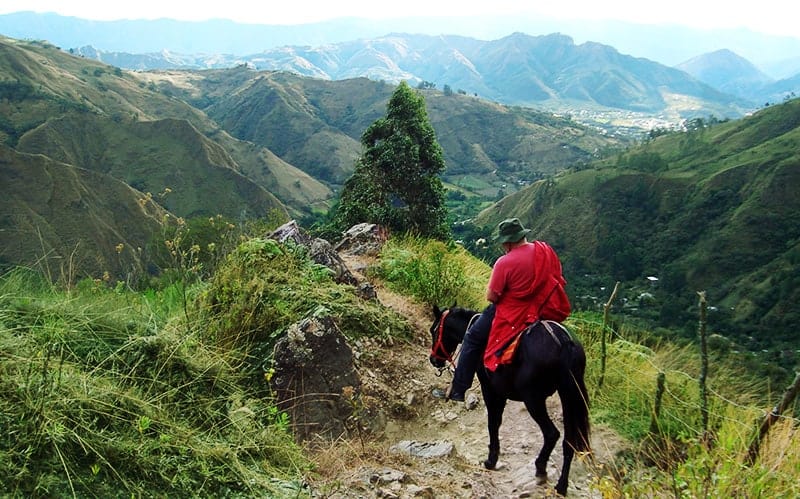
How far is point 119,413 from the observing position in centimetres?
335

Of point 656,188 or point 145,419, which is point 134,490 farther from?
point 656,188

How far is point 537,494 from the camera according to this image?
4.75 meters

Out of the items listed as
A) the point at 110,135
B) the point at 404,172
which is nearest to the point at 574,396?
the point at 404,172

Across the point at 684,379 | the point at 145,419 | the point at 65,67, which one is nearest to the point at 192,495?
the point at 145,419

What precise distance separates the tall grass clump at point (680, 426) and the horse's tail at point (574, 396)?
37cm

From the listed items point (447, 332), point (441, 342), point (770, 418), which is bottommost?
point (441, 342)

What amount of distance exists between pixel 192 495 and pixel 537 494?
3017 millimetres

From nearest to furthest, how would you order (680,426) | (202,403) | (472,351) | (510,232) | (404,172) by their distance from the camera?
(202,403) < (510,232) < (472,351) < (680,426) < (404,172)

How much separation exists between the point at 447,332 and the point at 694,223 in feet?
310

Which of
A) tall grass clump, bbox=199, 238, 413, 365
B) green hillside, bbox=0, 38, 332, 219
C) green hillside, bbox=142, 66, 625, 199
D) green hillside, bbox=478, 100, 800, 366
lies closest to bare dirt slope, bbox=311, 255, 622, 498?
tall grass clump, bbox=199, 238, 413, 365

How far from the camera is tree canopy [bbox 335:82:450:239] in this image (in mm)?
16016

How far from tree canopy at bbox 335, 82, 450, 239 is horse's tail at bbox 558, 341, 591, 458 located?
11.0 m

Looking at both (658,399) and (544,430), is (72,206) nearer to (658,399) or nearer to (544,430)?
(544,430)

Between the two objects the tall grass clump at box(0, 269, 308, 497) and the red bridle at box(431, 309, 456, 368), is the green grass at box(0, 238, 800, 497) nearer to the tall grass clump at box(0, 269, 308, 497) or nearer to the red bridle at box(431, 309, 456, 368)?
the tall grass clump at box(0, 269, 308, 497)
